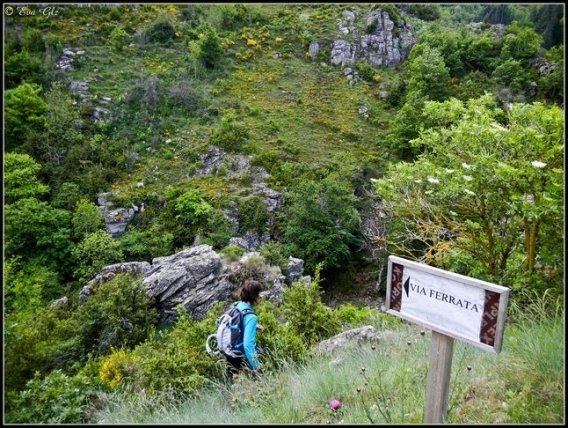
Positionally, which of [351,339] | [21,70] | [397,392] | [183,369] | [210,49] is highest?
[210,49]

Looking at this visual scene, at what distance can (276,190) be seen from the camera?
54.9 ft

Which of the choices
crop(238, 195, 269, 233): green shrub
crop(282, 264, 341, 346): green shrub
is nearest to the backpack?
crop(282, 264, 341, 346): green shrub

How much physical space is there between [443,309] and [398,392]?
2.92ft

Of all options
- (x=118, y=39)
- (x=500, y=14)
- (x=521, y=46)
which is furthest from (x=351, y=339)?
(x=500, y=14)

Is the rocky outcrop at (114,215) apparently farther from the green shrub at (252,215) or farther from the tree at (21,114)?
the tree at (21,114)

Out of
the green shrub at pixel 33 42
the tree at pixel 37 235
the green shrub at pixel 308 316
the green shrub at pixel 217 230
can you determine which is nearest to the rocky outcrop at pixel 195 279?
the green shrub at pixel 217 230

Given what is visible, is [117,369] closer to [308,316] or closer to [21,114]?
[308,316]

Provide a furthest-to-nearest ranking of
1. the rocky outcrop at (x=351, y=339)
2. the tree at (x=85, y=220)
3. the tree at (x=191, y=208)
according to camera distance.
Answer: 1. the tree at (x=191, y=208)
2. the tree at (x=85, y=220)
3. the rocky outcrop at (x=351, y=339)

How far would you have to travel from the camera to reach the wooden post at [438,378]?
185 cm

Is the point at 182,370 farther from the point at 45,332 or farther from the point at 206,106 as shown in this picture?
the point at 206,106

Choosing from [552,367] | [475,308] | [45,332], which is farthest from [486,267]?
[45,332]

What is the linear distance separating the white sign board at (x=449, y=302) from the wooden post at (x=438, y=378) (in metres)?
0.08

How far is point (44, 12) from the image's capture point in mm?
23328

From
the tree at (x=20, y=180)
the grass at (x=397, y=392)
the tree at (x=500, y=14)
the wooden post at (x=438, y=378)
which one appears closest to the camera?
the wooden post at (x=438, y=378)
